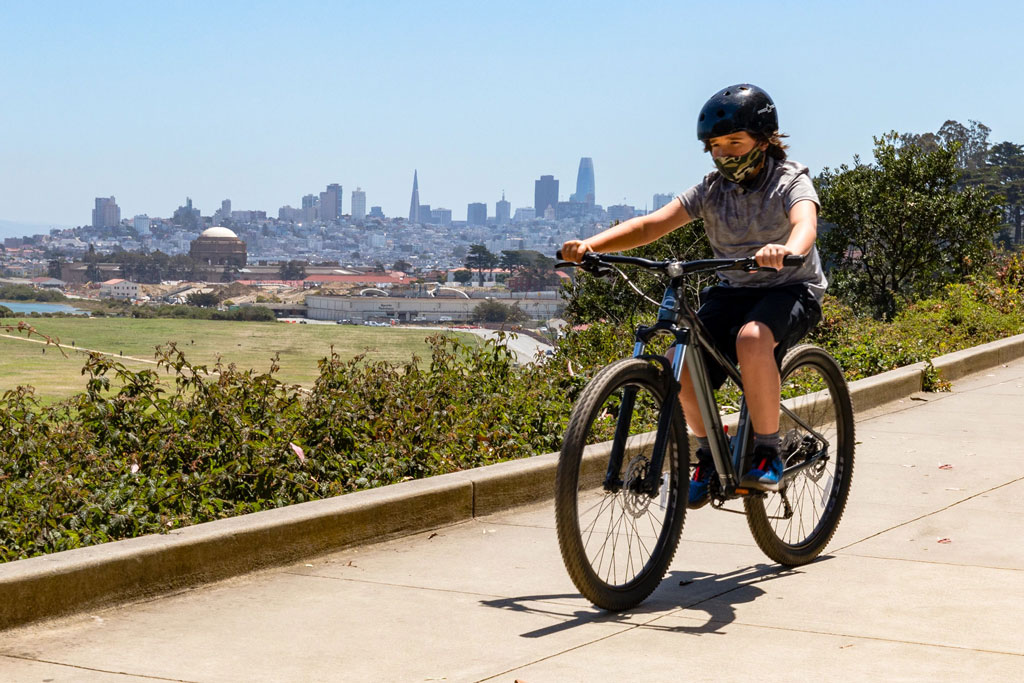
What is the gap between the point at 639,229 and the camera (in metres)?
4.74

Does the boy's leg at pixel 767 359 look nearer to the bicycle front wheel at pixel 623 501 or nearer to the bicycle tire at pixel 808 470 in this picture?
the bicycle tire at pixel 808 470

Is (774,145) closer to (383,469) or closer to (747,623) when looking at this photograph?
(747,623)

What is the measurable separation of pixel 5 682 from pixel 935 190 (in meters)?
24.7

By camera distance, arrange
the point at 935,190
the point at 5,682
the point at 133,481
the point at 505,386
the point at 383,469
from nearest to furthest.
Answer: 1. the point at 5,682
2. the point at 133,481
3. the point at 383,469
4. the point at 505,386
5. the point at 935,190

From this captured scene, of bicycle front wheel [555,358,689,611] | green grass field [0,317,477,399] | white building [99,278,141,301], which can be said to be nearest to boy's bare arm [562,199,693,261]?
bicycle front wheel [555,358,689,611]

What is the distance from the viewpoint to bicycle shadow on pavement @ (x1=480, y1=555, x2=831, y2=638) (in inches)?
164

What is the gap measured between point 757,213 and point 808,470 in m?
1.10

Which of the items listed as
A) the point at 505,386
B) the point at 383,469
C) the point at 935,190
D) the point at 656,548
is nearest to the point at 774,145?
the point at 656,548

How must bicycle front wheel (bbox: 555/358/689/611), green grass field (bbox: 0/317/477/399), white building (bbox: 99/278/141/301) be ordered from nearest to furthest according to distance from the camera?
bicycle front wheel (bbox: 555/358/689/611) → green grass field (bbox: 0/317/477/399) → white building (bbox: 99/278/141/301)

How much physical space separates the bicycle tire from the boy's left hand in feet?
3.00

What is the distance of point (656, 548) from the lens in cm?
441

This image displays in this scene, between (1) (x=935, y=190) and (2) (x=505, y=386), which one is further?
(1) (x=935, y=190)

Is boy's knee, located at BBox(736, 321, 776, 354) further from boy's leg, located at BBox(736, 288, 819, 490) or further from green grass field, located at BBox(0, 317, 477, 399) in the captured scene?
green grass field, located at BBox(0, 317, 477, 399)

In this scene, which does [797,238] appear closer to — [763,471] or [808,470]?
[763,471]
